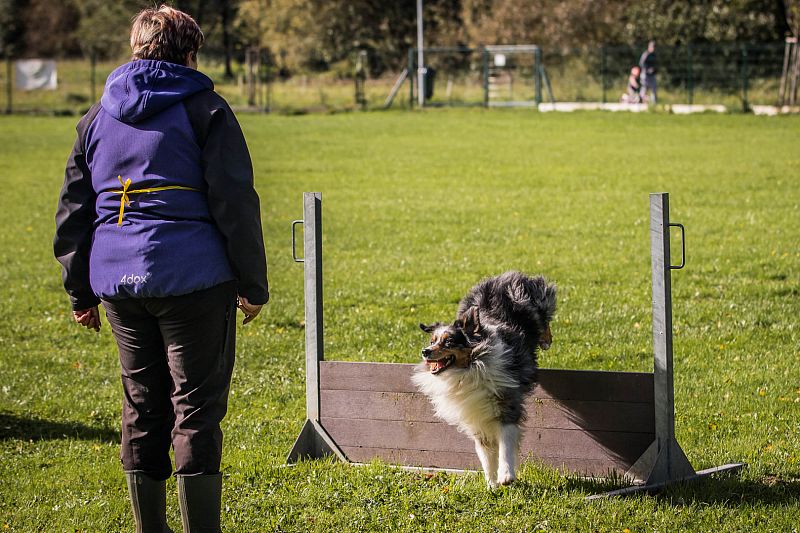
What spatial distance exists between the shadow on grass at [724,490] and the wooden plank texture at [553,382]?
452mm

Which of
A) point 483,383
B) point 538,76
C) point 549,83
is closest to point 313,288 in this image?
point 483,383

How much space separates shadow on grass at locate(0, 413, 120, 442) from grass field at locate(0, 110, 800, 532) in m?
0.02

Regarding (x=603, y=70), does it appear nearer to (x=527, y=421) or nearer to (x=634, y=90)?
(x=634, y=90)

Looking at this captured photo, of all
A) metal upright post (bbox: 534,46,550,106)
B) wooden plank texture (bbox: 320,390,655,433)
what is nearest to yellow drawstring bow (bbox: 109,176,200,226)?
wooden plank texture (bbox: 320,390,655,433)

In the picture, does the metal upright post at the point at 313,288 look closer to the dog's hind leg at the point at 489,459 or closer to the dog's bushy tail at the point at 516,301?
the dog's bushy tail at the point at 516,301

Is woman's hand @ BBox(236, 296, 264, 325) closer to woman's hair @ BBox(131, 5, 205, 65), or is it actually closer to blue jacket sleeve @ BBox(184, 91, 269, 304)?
blue jacket sleeve @ BBox(184, 91, 269, 304)

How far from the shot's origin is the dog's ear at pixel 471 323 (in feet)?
17.3

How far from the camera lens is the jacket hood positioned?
158 inches

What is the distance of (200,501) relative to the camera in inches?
167

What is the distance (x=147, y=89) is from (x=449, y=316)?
238 inches

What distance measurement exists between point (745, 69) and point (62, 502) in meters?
34.2

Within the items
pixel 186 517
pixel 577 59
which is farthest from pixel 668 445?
pixel 577 59

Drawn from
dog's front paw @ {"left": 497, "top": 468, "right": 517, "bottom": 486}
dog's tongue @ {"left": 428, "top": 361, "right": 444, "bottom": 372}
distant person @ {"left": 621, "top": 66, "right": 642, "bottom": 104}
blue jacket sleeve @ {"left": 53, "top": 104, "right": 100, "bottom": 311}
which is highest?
distant person @ {"left": 621, "top": 66, "right": 642, "bottom": 104}

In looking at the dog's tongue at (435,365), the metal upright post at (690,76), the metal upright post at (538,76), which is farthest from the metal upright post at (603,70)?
the dog's tongue at (435,365)
